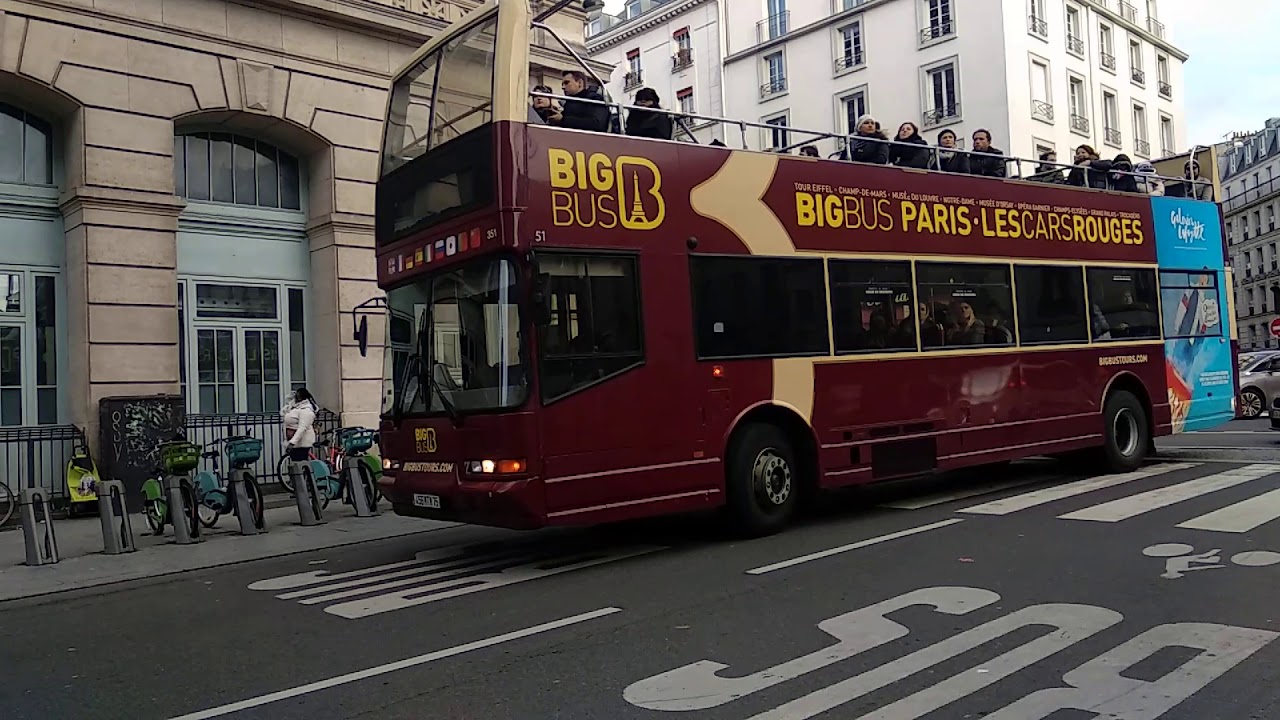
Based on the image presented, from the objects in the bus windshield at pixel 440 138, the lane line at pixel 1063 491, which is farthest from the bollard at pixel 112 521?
the lane line at pixel 1063 491

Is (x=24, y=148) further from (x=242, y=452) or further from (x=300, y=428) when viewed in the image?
(x=242, y=452)

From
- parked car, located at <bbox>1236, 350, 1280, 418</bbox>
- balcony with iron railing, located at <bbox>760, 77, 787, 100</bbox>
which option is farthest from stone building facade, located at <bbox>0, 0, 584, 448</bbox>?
balcony with iron railing, located at <bbox>760, 77, 787, 100</bbox>

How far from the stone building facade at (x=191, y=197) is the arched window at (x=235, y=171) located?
0.03 metres

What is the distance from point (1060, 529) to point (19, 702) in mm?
7589

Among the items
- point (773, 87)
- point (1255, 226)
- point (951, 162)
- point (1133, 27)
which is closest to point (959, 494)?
point (951, 162)

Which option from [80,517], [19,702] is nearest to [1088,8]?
[80,517]

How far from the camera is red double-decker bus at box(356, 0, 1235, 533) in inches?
302

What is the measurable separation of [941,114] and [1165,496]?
29.3 m

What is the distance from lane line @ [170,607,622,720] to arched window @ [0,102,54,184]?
1190 centimetres

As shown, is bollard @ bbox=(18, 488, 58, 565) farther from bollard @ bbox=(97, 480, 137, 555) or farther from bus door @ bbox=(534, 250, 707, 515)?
bus door @ bbox=(534, 250, 707, 515)

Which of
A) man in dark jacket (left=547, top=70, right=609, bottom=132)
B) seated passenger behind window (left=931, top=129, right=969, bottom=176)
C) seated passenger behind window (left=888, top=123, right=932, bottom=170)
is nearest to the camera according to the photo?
man in dark jacket (left=547, top=70, right=609, bottom=132)

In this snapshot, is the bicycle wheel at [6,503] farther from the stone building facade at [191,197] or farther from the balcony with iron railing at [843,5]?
the balcony with iron railing at [843,5]

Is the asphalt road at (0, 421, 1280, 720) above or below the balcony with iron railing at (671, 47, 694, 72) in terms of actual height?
below

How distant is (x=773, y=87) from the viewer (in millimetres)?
43750
